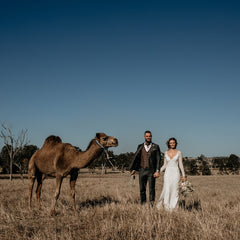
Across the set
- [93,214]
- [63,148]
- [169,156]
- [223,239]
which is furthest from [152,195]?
[223,239]

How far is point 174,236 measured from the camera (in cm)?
464

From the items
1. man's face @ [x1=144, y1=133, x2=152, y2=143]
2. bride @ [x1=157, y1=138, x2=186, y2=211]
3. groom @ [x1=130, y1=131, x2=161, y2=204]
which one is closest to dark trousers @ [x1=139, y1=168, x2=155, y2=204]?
groom @ [x1=130, y1=131, x2=161, y2=204]

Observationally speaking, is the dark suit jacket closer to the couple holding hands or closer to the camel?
the couple holding hands

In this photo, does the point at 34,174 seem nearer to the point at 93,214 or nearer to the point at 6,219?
the point at 6,219

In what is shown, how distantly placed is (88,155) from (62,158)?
1.01 metres

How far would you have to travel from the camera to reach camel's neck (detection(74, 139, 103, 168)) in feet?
23.8

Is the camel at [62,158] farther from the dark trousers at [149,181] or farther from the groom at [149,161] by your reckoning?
the dark trousers at [149,181]

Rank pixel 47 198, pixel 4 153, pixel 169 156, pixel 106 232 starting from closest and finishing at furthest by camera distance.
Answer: pixel 106 232 < pixel 169 156 < pixel 47 198 < pixel 4 153

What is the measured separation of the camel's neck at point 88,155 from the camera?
726cm

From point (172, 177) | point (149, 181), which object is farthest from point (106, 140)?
point (172, 177)

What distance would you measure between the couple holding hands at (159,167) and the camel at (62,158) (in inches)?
59.4

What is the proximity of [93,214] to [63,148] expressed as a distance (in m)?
2.54

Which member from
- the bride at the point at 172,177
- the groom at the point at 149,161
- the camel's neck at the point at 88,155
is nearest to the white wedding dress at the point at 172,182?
the bride at the point at 172,177

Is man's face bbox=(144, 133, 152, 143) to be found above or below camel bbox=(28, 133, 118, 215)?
above
